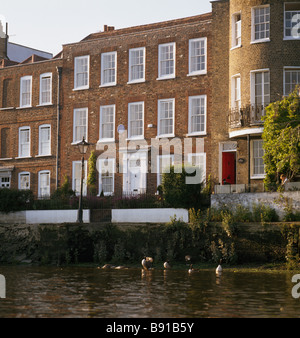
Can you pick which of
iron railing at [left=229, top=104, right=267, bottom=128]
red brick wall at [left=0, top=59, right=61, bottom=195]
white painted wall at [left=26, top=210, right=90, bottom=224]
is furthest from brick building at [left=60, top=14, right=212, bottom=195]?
Answer: white painted wall at [left=26, top=210, right=90, bottom=224]

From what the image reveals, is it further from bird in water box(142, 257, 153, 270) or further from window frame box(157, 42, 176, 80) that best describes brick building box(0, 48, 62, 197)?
bird in water box(142, 257, 153, 270)

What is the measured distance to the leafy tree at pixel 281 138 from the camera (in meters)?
24.2

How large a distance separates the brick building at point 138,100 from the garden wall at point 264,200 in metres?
7.38

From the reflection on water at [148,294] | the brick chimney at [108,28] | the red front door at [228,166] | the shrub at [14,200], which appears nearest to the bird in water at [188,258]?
the reflection on water at [148,294]

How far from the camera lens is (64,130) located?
39031 mm

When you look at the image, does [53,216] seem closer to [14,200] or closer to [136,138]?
[14,200]

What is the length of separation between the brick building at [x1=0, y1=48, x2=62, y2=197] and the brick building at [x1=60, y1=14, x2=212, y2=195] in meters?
1.01

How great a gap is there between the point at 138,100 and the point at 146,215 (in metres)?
10.1

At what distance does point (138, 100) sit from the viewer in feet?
119

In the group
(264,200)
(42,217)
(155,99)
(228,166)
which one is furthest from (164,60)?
(264,200)

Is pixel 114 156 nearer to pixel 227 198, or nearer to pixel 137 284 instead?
pixel 227 198

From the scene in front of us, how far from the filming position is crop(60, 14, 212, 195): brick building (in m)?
34.5

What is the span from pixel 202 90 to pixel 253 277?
1561 centimetres
